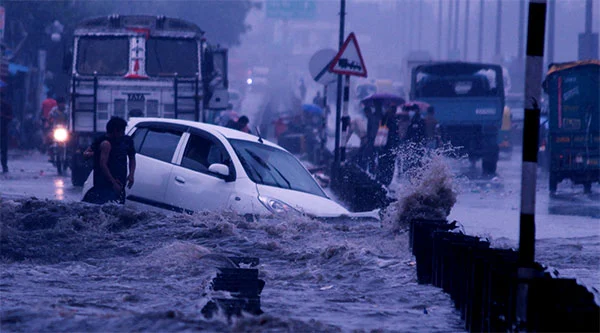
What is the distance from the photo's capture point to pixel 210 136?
12.3 meters

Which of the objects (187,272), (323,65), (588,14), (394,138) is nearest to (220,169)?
(187,272)

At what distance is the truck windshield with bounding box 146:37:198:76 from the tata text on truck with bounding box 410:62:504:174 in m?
8.42

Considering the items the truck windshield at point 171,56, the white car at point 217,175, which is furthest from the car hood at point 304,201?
the truck windshield at point 171,56

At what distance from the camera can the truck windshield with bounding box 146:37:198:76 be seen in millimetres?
21250

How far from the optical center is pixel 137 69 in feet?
69.3

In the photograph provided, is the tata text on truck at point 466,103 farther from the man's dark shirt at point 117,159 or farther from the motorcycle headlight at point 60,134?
the man's dark shirt at point 117,159

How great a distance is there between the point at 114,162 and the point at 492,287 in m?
6.97

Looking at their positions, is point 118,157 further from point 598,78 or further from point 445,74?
point 445,74

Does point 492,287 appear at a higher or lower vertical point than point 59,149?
higher

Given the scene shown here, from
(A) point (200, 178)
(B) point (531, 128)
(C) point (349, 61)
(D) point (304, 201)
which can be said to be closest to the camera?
(B) point (531, 128)

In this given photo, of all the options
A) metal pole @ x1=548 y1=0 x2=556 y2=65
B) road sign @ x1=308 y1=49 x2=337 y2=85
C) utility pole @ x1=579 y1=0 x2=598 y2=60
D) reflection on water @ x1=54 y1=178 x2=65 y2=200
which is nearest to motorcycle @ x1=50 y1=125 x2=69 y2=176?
reflection on water @ x1=54 y1=178 x2=65 y2=200

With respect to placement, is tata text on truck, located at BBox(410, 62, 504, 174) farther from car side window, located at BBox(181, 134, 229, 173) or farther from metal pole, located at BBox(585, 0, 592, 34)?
car side window, located at BBox(181, 134, 229, 173)

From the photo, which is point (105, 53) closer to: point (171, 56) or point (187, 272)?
point (171, 56)

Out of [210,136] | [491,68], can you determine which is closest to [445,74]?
[491,68]
